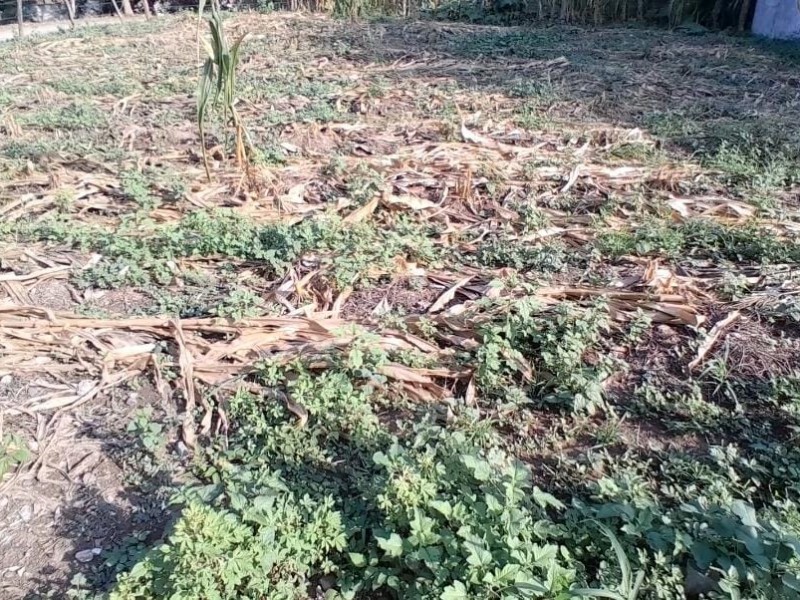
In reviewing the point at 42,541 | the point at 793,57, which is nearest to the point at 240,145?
the point at 42,541

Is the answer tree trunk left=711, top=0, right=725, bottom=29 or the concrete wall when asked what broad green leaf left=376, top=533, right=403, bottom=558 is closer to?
the concrete wall

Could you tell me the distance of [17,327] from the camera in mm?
3045

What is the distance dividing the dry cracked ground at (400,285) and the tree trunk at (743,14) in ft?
14.1

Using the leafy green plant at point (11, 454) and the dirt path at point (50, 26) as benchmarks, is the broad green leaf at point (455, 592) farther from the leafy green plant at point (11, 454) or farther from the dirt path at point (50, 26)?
the dirt path at point (50, 26)

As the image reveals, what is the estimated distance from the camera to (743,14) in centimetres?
1020

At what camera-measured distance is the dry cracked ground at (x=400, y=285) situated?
238 cm

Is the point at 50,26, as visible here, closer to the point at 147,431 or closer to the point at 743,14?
the point at 743,14

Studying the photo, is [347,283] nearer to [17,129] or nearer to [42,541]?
[42,541]

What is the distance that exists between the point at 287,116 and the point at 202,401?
4129mm

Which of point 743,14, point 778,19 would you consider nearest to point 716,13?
point 743,14

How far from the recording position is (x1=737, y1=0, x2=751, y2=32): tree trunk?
399 inches

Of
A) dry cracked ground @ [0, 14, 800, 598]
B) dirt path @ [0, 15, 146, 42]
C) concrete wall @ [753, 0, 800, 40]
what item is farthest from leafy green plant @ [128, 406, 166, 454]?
dirt path @ [0, 15, 146, 42]

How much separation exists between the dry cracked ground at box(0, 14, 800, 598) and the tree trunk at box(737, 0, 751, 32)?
14.1ft

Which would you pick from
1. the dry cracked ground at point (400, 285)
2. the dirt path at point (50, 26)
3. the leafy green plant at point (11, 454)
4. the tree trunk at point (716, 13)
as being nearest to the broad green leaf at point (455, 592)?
the dry cracked ground at point (400, 285)
